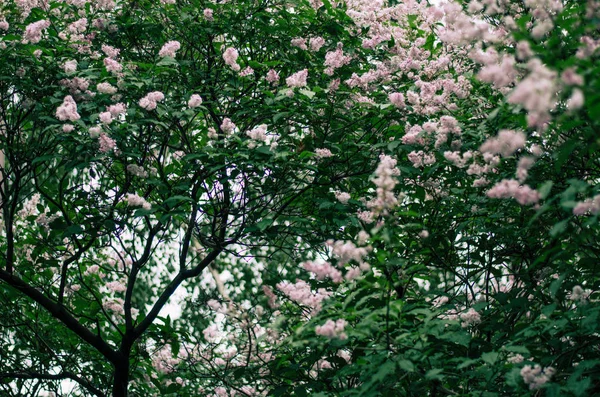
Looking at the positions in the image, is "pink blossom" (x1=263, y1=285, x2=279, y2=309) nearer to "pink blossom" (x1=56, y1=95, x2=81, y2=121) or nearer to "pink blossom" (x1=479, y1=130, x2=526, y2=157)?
"pink blossom" (x1=56, y1=95, x2=81, y2=121)

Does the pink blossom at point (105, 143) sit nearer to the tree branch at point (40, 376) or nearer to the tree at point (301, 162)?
the tree at point (301, 162)

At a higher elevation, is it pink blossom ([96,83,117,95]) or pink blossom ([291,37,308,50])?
pink blossom ([291,37,308,50])

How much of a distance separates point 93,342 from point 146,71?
6.82ft

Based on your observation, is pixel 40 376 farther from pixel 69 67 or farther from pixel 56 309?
pixel 69 67

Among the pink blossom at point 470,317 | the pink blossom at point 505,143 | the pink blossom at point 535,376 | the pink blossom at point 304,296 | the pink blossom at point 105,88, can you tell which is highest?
the pink blossom at point 105,88

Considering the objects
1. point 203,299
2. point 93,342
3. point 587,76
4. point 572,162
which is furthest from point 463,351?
point 93,342

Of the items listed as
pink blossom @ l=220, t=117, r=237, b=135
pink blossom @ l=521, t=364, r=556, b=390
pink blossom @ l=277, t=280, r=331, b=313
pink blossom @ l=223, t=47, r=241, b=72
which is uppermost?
pink blossom @ l=223, t=47, r=241, b=72

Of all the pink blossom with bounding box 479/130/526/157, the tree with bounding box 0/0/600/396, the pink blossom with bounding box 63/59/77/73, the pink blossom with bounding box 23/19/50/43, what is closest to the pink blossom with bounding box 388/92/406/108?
the tree with bounding box 0/0/600/396

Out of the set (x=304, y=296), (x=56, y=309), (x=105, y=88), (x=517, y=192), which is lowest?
(x=517, y=192)

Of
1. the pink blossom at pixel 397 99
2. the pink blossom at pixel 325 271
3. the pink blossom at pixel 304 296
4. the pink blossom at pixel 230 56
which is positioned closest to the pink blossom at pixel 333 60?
the pink blossom at pixel 397 99

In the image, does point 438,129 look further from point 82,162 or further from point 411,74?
point 82,162

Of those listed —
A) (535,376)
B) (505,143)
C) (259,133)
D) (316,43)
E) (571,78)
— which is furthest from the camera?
(316,43)

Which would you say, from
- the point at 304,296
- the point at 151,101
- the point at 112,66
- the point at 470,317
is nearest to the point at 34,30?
the point at 112,66

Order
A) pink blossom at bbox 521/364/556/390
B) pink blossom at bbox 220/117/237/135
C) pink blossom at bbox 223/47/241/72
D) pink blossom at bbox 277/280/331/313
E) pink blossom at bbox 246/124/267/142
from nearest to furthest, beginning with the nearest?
pink blossom at bbox 521/364/556/390, pink blossom at bbox 277/280/331/313, pink blossom at bbox 246/124/267/142, pink blossom at bbox 220/117/237/135, pink blossom at bbox 223/47/241/72
